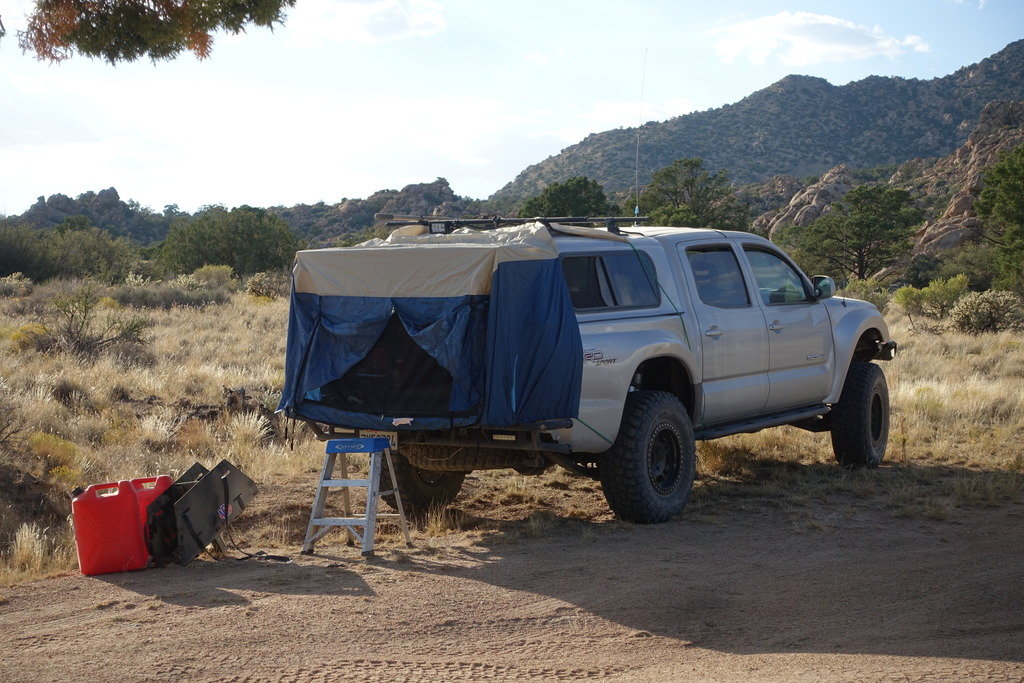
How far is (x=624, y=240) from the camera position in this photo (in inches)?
301

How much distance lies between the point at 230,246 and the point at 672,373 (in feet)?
131

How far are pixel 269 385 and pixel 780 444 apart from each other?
722cm

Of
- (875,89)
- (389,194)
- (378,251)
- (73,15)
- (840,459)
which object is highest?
(875,89)

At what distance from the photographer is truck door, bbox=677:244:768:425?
8.05m

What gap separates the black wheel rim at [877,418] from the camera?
1012 centimetres

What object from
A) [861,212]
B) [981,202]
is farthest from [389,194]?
[981,202]

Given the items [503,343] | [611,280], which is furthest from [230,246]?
[503,343]

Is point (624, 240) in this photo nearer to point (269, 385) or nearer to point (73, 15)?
point (73, 15)

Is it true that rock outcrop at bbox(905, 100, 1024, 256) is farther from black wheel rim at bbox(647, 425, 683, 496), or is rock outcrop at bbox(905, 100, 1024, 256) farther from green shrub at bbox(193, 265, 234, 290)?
black wheel rim at bbox(647, 425, 683, 496)

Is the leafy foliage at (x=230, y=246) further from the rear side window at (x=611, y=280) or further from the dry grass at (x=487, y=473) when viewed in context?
the rear side window at (x=611, y=280)

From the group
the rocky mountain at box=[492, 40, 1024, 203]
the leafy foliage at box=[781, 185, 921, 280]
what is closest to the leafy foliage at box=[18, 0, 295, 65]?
the leafy foliage at box=[781, 185, 921, 280]

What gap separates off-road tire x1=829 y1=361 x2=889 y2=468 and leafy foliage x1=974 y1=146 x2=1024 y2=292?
31819 millimetres

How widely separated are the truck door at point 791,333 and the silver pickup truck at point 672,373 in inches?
0.5

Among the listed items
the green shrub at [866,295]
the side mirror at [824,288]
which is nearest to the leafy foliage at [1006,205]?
the green shrub at [866,295]
